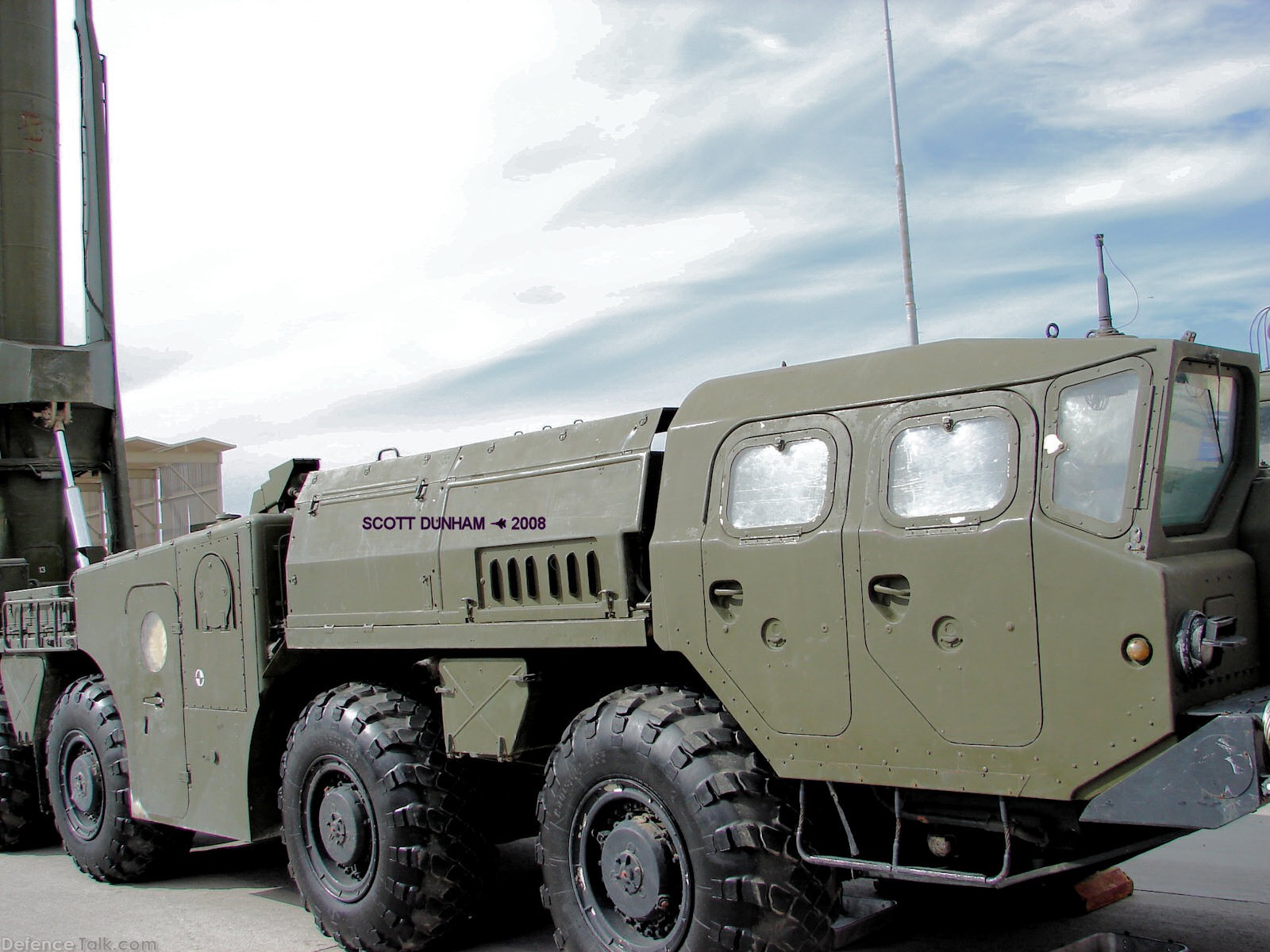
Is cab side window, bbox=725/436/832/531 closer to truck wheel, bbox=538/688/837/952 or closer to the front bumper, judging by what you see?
truck wheel, bbox=538/688/837/952

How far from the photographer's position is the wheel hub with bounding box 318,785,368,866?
6000mm

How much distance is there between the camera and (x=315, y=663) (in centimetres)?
705

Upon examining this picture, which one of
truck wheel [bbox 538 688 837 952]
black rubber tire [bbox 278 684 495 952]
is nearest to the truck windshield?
truck wheel [bbox 538 688 837 952]

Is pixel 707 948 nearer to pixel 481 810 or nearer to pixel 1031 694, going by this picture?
pixel 1031 694

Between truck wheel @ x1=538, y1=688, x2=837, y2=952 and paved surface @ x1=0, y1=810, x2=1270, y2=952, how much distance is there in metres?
0.94

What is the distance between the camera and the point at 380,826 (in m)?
5.84

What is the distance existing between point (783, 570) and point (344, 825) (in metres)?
3.01

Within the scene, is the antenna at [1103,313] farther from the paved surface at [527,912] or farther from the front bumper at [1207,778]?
the paved surface at [527,912]

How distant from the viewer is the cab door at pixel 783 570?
173 inches

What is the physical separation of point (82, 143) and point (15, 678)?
253 inches

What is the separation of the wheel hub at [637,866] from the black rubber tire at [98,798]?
4.43 meters

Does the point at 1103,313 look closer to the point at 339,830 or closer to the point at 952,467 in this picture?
the point at 952,467

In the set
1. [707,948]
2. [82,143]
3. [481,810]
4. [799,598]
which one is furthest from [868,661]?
[82,143]

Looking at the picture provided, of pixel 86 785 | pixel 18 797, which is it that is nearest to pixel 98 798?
pixel 86 785
